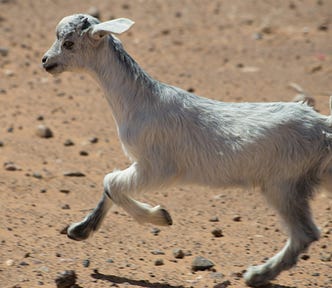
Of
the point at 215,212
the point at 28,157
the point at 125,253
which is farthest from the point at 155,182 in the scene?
the point at 28,157

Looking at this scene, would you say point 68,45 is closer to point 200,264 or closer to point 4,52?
point 200,264

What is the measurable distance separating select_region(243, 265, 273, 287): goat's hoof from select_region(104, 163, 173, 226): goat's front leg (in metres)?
0.77

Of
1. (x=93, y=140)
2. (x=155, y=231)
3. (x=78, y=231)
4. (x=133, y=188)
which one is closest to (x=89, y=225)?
(x=78, y=231)

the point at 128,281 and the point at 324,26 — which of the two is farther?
the point at 324,26

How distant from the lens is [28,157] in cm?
925

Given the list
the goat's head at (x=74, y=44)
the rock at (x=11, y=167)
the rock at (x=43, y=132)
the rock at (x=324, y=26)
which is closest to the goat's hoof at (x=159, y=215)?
the goat's head at (x=74, y=44)

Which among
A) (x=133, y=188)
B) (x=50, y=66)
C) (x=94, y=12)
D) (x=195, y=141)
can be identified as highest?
(x=50, y=66)

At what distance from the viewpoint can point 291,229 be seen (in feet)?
21.4

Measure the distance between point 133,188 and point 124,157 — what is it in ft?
9.65

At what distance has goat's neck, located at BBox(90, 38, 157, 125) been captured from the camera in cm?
681

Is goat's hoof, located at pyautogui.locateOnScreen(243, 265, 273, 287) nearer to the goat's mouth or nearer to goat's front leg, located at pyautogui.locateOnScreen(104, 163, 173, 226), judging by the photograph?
goat's front leg, located at pyautogui.locateOnScreen(104, 163, 173, 226)

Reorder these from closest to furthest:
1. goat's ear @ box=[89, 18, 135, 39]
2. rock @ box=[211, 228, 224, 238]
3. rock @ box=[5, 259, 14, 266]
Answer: goat's ear @ box=[89, 18, 135, 39] < rock @ box=[5, 259, 14, 266] < rock @ box=[211, 228, 224, 238]

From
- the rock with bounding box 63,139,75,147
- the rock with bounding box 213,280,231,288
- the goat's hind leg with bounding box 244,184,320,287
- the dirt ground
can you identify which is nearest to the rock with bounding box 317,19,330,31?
the dirt ground

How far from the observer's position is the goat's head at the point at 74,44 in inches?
267
